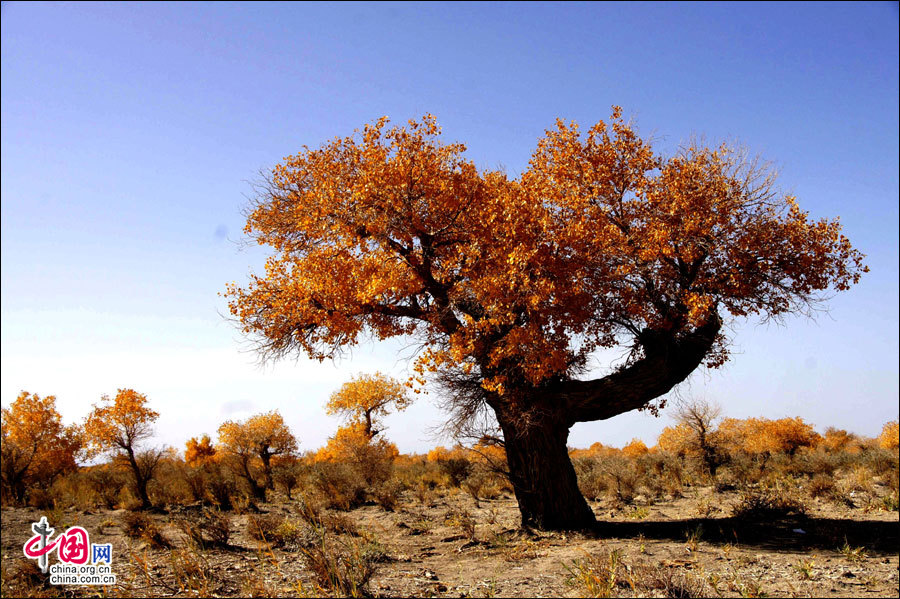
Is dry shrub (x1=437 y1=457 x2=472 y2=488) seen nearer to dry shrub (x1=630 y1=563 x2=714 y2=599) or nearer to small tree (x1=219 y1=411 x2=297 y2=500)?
small tree (x1=219 y1=411 x2=297 y2=500)

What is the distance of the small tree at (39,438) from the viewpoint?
30312 millimetres

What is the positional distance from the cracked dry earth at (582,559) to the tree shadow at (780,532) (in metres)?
0.03

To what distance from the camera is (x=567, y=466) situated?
1320 cm

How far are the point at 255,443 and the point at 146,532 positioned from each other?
21.9m

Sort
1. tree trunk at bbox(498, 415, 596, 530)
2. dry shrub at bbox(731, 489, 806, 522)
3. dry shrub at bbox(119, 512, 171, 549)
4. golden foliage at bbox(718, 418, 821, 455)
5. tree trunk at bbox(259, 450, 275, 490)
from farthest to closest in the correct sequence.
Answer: tree trunk at bbox(259, 450, 275, 490)
golden foliage at bbox(718, 418, 821, 455)
dry shrub at bbox(731, 489, 806, 522)
tree trunk at bbox(498, 415, 596, 530)
dry shrub at bbox(119, 512, 171, 549)

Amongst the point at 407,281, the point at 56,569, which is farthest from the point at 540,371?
the point at 56,569

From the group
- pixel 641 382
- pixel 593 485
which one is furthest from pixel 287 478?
pixel 641 382

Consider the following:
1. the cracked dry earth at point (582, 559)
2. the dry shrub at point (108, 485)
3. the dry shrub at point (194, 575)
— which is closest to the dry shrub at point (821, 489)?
the cracked dry earth at point (582, 559)

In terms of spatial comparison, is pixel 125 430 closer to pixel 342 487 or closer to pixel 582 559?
pixel 342 487

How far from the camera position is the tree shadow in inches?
414

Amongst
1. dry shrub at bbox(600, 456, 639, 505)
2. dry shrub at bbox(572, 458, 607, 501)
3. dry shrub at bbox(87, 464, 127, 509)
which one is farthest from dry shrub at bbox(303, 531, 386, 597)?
dry shrub at bbox(87, 464, 127, 509)

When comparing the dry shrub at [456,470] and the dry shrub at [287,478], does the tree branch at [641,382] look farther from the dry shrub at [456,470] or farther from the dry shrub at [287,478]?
the dry shrub at [287,478]

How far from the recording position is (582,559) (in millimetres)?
9391

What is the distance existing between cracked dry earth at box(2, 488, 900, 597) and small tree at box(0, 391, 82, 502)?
1874cm
